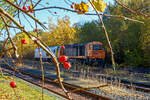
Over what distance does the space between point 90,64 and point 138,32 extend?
5553mm

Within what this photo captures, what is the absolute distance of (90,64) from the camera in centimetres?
1625

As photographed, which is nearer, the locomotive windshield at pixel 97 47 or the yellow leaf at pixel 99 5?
the yellow leaf at pixel 99 5

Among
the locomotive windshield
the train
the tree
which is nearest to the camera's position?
the tree

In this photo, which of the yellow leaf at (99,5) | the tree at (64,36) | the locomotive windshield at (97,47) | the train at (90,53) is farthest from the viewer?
the locomotive windshield at (97,47)

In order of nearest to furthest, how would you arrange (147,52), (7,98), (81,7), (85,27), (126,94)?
1. (81,7)
2. (7,98)
3. (126,94)
4. (147,52)
5. (85,27)

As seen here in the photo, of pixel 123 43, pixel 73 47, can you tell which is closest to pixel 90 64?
pixel 73 47

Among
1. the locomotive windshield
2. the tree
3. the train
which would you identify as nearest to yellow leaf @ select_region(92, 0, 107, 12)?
the tree

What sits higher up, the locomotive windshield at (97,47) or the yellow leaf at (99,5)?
the locomotive windshield at (97,47)

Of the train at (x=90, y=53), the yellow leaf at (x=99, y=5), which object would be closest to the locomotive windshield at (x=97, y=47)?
the train at (x=90, y=53)

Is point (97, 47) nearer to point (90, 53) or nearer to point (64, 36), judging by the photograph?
point (90, 53)

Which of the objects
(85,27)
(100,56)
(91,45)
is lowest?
(100,56)

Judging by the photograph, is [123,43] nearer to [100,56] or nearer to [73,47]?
[100,56]

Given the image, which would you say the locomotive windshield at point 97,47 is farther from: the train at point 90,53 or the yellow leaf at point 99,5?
the yellow leaf at point 99,5

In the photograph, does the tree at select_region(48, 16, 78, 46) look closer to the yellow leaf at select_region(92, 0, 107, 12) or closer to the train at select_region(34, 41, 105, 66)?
the yellow leaf at select_region(92, 0, 107, 12)
